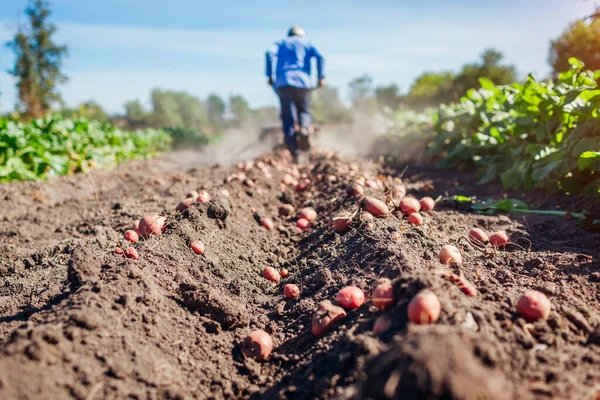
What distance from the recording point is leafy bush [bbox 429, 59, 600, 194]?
3.97 metres

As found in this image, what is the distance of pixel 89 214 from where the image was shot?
5199mm

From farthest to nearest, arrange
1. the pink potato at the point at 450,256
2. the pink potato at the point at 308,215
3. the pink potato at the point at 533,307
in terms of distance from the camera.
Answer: the pink potato at the point at 308,215, the pink potato at the point at 450,256, the pink potato at the point at 533,307

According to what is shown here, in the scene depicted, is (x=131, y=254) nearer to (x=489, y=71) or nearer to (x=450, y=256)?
(x=450, y=256)

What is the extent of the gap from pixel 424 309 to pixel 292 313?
3.67ft

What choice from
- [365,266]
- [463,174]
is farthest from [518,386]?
[463,174]

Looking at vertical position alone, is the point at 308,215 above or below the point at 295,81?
below

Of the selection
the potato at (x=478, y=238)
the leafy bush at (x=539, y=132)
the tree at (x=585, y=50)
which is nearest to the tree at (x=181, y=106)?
the tree at (x=585, y=50)

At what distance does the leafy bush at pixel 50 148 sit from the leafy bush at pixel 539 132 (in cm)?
720

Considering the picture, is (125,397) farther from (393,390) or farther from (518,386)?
(518,386)

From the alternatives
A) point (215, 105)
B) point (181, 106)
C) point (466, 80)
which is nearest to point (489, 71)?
point (466, 80)

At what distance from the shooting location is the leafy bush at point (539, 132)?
3975 mm

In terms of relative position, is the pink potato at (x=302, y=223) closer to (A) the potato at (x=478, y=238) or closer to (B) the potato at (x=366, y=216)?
(B) the potato at (x=366, y=216)

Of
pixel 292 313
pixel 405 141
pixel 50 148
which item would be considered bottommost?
pixel 292 313

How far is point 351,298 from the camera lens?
7.27 feet
